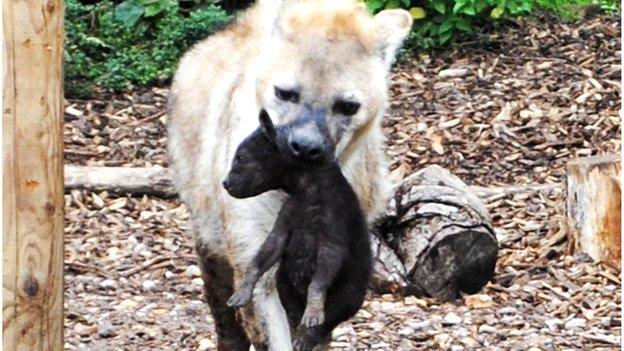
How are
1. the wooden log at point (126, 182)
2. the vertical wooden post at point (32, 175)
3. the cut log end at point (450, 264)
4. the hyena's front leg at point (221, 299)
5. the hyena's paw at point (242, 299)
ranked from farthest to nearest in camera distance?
the wooden log at point (126, 182) < the cut log end at point (450, 264) < the hyena's front leg at point (221, 299) < the hyena's paw at point (242, 299) < the vertical wooden post at point (32, 175)

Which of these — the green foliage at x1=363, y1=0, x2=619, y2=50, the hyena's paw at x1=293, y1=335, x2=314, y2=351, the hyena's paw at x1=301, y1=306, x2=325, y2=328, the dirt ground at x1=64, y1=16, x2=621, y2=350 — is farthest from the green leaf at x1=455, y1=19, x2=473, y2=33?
the hyena's paw at x1=301, y1=306, x2=325, y2=328

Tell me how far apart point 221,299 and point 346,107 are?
1.75 meters

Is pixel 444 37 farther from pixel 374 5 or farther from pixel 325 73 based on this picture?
pixel 325 73

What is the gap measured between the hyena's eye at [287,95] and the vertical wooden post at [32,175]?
2.49 ft

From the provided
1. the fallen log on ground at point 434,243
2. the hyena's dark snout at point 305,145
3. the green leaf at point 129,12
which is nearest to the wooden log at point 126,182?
the fallen log on ground at point 434,243

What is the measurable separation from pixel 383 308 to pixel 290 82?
242 centimetres

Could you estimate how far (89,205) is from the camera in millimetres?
8375

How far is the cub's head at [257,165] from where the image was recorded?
482 cm

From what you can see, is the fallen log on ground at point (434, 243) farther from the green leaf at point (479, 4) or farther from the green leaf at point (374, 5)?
the green leaf at point (479, 4)

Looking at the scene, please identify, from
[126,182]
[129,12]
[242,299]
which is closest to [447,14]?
[129,12]

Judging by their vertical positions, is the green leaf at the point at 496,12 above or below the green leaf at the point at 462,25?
above

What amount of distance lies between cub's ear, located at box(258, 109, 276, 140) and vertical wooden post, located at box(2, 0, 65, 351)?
2.30ft

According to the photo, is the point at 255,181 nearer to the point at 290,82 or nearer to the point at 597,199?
the point at 290,82

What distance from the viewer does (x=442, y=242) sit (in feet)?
23.1
